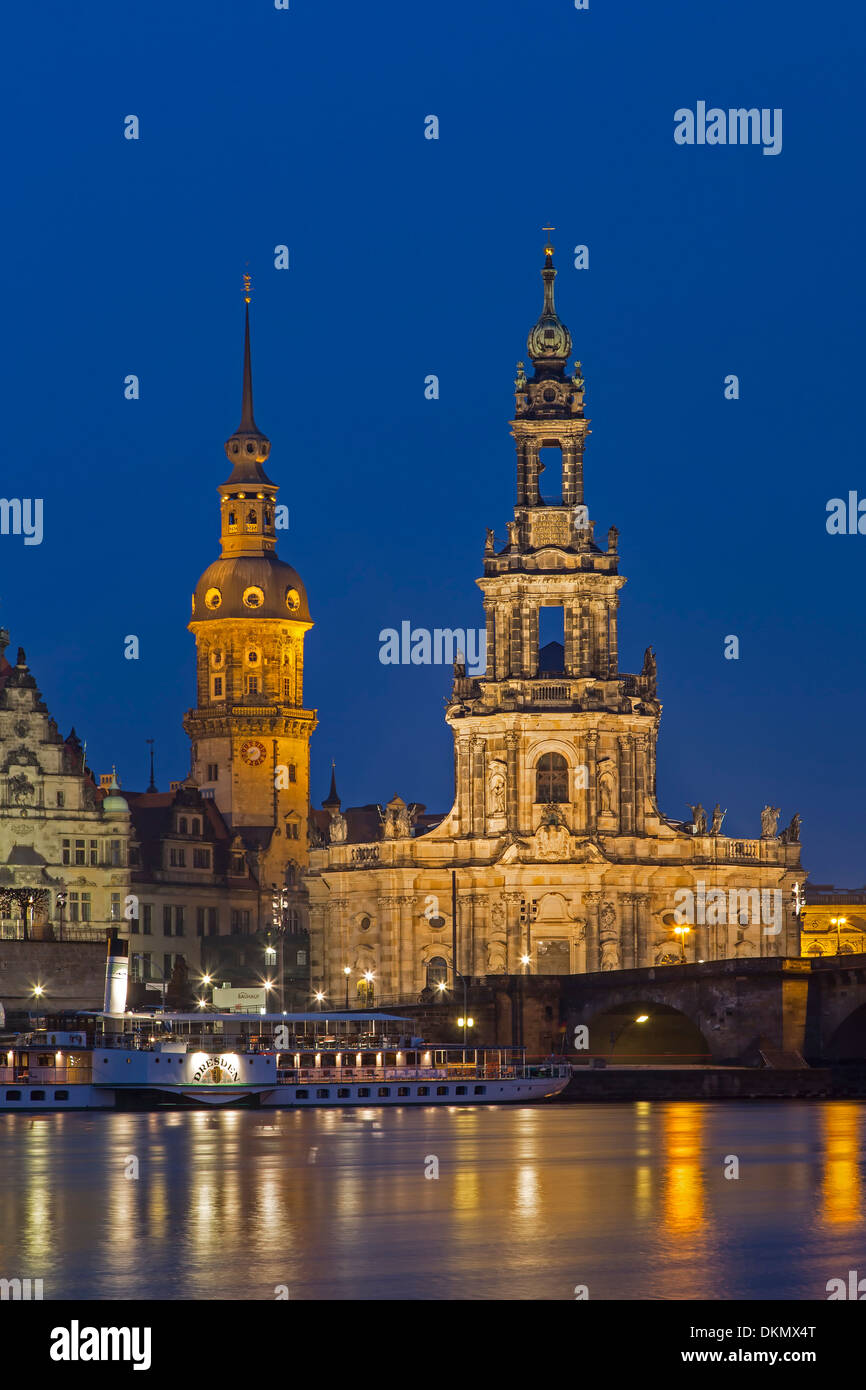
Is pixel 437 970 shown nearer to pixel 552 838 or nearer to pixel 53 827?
pixel 552 838

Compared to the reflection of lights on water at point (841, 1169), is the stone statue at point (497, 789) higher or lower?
higher

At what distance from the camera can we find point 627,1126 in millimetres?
87500

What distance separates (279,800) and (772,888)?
44199mm

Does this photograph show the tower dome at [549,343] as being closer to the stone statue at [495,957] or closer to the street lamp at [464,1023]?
the stone statue at [495,957]

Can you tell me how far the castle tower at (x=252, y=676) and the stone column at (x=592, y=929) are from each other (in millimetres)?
37854

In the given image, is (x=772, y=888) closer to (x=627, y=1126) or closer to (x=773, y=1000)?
(x=773, y=1000)

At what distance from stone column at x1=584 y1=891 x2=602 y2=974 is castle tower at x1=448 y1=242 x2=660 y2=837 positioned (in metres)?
3.57

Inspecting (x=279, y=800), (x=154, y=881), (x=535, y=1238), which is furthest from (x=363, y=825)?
(x=535, y=1238)

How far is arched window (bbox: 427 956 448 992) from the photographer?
14338cm

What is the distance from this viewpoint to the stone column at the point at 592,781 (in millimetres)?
142625

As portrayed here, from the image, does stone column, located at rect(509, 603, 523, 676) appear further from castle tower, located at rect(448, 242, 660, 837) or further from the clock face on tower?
the clock face on tower

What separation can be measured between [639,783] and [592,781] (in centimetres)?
321

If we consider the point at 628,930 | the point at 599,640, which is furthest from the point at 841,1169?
the point at 599,640

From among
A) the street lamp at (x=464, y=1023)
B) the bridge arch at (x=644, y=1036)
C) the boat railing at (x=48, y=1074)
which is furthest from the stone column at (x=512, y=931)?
the boat railing at (x=48, y=1074)
